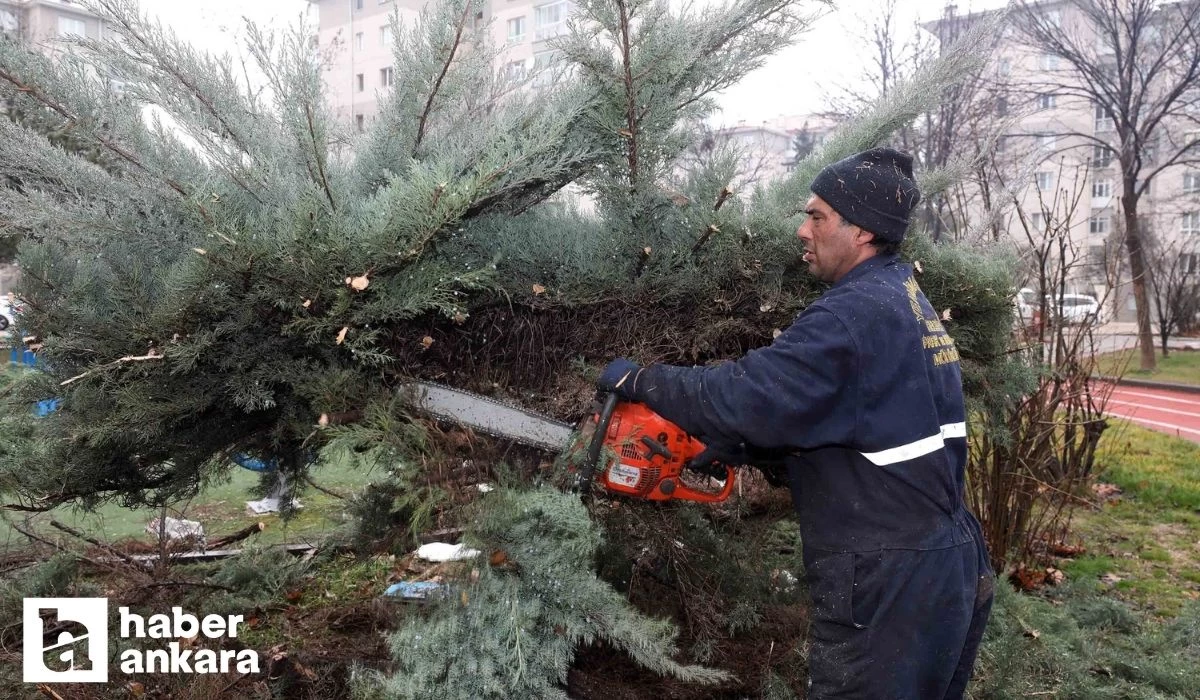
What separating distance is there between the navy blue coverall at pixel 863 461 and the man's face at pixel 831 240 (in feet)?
0.48

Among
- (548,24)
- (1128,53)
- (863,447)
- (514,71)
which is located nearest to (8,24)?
(548,24)

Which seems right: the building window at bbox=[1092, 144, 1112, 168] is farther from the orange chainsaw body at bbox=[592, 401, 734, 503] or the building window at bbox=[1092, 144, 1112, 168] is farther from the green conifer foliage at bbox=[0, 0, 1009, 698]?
the orange chainsaw body at bbox=[592, 401, 734, 503]

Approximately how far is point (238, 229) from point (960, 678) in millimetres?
2580

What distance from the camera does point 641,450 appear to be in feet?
8.38

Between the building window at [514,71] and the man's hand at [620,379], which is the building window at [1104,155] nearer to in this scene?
the building window at [514,71]

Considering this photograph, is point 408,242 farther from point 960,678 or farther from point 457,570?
point 960,678

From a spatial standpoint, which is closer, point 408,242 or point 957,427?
point 408,242

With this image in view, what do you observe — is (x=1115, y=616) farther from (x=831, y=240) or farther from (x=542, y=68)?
(x=542, y=68)

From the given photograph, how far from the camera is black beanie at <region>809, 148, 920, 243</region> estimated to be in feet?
8.12

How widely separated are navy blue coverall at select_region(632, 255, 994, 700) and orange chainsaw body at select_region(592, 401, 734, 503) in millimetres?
149

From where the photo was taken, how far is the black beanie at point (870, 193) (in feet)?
8.12

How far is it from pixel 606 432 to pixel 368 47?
2.01 meters

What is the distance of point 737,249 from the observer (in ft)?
9.16

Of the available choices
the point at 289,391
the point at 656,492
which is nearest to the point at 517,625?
the point at 656,492
